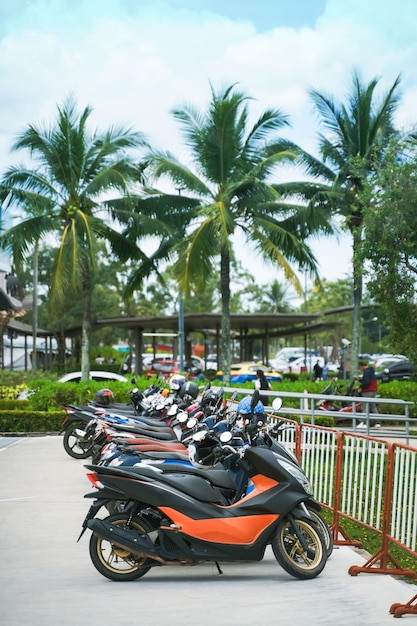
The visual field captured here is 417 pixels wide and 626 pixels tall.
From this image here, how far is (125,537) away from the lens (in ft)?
23.2

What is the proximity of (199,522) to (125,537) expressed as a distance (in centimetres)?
58

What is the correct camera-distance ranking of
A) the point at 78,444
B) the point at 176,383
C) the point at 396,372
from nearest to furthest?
the point at 176,383
the point at 78,444
the point at 396,372

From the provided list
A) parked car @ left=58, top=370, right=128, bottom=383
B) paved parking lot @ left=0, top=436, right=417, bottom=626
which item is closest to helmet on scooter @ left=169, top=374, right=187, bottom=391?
paved parking lot @ left=0, top=436, right=417, bottom=626

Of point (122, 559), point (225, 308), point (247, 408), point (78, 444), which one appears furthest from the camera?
point (225, 308)

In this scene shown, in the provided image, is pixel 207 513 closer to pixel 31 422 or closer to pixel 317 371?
pixel 31 422

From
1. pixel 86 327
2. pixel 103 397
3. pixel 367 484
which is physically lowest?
pixel 367 484

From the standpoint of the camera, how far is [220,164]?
2714 cm

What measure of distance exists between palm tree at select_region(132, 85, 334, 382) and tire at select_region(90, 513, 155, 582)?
18.2 m

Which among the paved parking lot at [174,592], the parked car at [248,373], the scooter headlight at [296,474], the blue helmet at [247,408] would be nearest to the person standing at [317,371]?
the parked car at [248,373]

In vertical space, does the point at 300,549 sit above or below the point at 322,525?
below

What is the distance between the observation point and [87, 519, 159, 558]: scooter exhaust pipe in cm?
705

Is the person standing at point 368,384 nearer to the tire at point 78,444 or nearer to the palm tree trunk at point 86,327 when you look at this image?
the palm tree trunk at point 86,327

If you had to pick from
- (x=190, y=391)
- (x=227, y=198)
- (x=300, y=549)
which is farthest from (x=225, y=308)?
(x=300, y=549)

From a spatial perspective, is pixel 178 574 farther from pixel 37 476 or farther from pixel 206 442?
pixel 37 476
